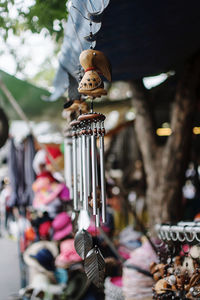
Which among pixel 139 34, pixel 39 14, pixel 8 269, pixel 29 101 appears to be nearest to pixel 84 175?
pixel 139 34

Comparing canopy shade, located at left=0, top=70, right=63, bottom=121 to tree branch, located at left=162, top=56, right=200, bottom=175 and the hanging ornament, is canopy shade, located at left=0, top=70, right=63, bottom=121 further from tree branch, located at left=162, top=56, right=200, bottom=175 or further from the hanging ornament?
the hanging ornament

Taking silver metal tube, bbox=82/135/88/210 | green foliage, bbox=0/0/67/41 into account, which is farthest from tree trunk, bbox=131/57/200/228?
silver metal tube, bbox=82/135/88/210

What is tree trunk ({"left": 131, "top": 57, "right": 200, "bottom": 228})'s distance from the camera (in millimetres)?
3410

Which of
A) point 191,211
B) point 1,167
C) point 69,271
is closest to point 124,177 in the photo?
point 191,211

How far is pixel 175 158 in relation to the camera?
3.46 m

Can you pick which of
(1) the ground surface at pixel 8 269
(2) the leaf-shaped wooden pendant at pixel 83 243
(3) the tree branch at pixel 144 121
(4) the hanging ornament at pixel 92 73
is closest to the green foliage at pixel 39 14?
(3) the tree branch at pixel 144 121

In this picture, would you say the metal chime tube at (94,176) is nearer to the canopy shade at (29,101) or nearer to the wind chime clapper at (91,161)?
the wind chime clapper at (91,161)

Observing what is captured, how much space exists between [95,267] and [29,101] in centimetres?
386

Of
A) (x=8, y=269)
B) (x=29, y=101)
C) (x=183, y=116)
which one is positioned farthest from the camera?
(x=8, y=269)

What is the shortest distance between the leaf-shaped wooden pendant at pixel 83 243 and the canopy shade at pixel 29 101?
305 cm

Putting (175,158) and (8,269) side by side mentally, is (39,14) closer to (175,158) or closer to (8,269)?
(175,158)

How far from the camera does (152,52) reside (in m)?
2.87

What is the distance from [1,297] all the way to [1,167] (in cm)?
323

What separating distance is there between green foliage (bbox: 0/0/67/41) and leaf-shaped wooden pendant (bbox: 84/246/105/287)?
6.48 ft
